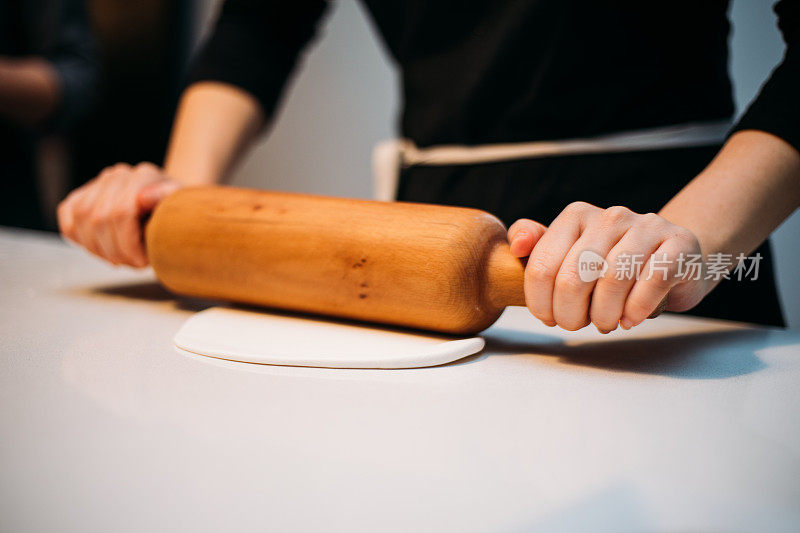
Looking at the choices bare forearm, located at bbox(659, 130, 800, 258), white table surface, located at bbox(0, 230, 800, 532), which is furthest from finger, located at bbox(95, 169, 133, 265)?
bare forearm, located at bbox(659, 130, 800, 258)

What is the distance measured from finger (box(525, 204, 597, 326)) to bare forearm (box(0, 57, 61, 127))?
1610 mm

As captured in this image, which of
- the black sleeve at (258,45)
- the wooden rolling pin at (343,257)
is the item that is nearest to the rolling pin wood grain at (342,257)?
the wooden rolling pin at (343,257)

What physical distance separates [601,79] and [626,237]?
40 cm

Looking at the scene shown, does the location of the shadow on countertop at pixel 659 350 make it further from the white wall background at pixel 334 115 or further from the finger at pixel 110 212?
the white wall background at pixel 334 115

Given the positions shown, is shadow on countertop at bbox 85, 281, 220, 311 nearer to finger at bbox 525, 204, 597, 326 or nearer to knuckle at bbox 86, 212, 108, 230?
knuckle at bbox 86, 212, 108, 230

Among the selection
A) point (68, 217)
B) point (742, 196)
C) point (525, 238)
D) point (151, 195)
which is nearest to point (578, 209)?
point (525, 238)

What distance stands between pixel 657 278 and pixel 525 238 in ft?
0.32

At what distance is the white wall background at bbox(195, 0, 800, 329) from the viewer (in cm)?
209

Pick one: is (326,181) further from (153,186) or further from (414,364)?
(414,364)

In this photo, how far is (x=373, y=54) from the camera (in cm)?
208

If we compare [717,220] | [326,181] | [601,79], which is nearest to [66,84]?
[326,181]

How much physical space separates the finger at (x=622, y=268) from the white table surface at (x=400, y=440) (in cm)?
6

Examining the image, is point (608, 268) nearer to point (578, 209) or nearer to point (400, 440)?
point (578, 209)

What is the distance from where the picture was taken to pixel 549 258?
0.42 metres
